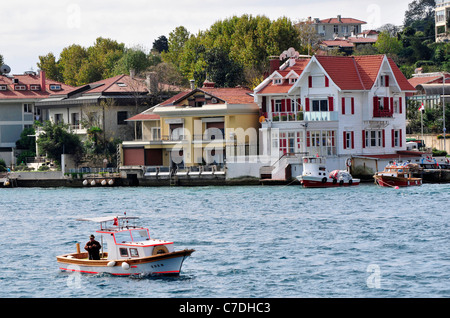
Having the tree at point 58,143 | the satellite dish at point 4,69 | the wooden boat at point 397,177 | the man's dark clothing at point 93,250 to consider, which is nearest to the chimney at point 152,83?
the tree at point 58,143

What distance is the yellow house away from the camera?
80562 mm

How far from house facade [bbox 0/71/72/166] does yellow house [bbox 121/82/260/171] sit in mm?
21172

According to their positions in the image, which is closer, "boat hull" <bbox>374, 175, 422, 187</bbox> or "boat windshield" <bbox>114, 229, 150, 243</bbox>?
"boat windshield" <bbox>114, 229, 150, 243</bbox>

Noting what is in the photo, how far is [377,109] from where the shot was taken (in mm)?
79125

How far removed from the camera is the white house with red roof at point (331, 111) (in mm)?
75938

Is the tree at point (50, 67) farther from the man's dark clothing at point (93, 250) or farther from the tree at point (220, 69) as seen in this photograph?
the man's dark clothing at point (93, 250)

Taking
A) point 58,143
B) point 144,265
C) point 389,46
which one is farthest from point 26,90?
point 144,265

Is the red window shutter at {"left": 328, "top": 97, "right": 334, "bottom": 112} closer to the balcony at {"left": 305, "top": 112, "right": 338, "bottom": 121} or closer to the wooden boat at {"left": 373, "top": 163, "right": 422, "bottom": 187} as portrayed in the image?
the balcony at {"left": 305, "top": 112, "right": 338, "bottom": 121}

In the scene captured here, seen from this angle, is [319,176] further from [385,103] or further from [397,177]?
[385,103]

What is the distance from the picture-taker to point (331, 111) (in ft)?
251

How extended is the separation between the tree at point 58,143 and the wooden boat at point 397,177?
32.0 metres

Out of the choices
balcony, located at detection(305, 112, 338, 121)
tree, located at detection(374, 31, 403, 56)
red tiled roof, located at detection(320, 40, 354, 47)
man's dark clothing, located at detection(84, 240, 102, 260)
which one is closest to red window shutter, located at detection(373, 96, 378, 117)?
balcony, located at detection(305, 112, 338, 121)

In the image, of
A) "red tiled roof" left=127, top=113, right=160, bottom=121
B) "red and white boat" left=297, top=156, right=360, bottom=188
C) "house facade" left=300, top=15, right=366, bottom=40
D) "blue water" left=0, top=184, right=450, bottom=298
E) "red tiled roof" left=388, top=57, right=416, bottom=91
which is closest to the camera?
"blue water" left=0, top=184, right=450, bottom=298
